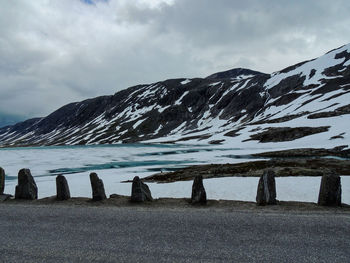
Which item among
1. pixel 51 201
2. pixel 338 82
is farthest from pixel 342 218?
pixel 338 82

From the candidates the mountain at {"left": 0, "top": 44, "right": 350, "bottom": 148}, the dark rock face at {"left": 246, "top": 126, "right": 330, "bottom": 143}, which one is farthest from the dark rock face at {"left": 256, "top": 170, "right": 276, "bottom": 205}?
the dark rock face at {"left": 246, "top": 126, "right": 330, "bottom": 143}

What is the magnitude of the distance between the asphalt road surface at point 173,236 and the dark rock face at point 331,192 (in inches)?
54.0

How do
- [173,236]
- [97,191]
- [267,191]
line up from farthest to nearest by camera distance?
[97,191] < [267,191] < [173,236]

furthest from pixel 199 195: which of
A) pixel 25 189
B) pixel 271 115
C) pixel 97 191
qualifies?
pixel 271 115

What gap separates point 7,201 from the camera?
13.9m

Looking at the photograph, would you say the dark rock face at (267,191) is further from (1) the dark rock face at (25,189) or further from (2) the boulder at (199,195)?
(1) the dark rock face at (25,189)

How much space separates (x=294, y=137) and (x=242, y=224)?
66.5 meters

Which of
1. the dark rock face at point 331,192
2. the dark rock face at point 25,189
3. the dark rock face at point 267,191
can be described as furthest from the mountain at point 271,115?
the dark rock face at point 25,189

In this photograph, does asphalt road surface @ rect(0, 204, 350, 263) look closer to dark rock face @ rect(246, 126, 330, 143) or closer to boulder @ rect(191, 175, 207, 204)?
boulder @ rect(191, 175, 207, 204)

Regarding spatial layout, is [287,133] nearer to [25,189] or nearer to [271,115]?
[271,115]

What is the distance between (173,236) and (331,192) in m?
7.75

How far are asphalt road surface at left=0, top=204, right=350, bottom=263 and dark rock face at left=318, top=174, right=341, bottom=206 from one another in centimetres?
137

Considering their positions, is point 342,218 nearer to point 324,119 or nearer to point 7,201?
point 7,201

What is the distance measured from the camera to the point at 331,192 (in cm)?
1150
